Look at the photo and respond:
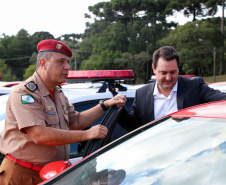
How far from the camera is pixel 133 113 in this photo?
2.30 m

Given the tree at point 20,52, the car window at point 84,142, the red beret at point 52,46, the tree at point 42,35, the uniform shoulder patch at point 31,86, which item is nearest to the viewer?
the uniform shoulder patch at point 31,86

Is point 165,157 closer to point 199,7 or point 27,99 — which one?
point 27,99

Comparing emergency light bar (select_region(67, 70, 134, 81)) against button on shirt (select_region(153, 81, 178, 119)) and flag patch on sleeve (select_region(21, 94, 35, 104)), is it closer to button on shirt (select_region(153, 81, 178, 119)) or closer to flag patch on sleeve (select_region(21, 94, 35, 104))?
button on shirt (select_region(153, 81, 178, 119))

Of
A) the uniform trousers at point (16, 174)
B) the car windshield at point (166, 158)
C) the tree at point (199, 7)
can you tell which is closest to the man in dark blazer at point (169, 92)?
the car windshield at point (166, 158)

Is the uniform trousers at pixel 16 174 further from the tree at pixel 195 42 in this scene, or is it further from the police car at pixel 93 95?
the tree at pixel 195 42

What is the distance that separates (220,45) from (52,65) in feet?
135

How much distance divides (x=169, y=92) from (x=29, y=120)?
3.36 feet

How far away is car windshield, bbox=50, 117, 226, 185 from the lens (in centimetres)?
122

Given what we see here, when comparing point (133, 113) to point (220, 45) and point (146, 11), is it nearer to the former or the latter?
point (220, 45)

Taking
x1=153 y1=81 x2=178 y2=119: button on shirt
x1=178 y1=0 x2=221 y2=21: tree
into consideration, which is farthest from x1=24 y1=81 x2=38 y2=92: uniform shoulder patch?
x1=178 y1=0 x2=221 y2=21: tree

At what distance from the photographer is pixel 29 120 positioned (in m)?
1.68

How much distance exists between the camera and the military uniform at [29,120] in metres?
1.71

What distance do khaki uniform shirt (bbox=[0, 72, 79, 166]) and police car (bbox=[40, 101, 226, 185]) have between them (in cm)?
35

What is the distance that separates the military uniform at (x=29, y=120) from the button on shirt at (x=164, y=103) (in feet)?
2.37
